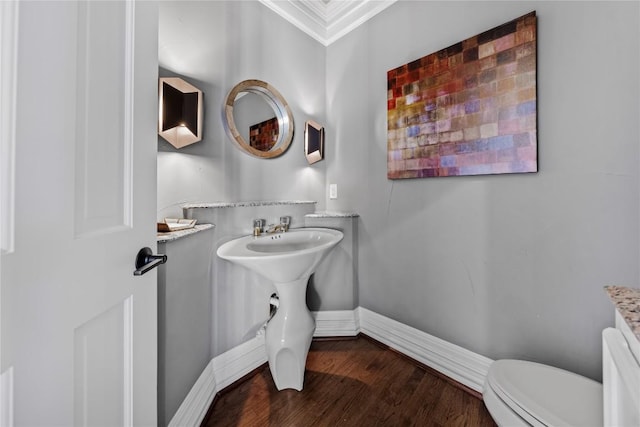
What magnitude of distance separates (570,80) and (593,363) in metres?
1.16

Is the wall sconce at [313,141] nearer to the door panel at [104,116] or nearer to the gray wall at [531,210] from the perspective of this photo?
the gray wall at [531,210]

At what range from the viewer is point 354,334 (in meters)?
1.73

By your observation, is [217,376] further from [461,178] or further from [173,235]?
[461,178]

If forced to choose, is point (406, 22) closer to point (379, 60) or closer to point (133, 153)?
point (379, 60)

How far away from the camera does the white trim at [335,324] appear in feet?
5.65

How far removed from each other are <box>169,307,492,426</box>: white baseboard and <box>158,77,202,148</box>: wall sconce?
113 centimetres

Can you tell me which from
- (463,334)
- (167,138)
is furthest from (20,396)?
(463,334)

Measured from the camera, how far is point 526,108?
1.06 m

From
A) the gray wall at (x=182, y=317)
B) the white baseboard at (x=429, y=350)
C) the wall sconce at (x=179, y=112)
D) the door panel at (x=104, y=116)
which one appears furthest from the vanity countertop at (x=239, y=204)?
the white baseboard at (x=429, y=350)

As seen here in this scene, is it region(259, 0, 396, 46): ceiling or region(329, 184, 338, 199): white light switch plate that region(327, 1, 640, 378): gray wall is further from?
region(329, 184, 338, 199): white light switch plate

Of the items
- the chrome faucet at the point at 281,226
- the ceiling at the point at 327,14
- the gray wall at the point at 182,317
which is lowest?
the gray wall at the point at 182,317

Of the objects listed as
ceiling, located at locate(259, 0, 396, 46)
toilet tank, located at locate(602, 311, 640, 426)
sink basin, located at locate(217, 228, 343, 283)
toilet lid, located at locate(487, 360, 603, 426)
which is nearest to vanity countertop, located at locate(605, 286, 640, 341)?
toilet tank, located at locate(602, 311, 640, 426)

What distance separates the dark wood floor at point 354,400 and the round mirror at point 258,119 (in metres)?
1.34

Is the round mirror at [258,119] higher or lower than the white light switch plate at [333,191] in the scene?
higher
